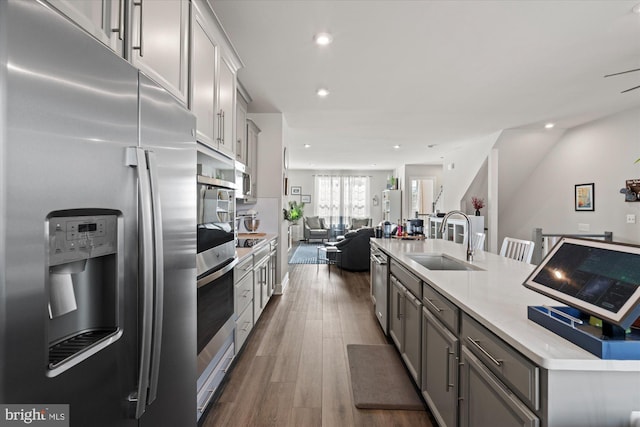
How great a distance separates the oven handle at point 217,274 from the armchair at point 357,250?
423 centimetres

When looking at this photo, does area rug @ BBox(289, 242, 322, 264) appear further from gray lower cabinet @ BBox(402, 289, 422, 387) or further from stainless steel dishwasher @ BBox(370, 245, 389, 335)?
gray lower cabinet @ BBox(402, 289, 422, 387)

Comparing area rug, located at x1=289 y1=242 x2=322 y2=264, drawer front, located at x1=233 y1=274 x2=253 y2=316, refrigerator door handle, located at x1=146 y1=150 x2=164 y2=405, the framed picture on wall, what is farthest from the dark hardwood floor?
the framed picture on wall

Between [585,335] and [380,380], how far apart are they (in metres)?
1.73

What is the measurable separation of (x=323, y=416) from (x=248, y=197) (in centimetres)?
278

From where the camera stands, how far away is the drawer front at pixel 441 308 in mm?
1500

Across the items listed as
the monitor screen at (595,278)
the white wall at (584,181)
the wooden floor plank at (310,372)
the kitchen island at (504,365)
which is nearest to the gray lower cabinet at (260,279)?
the wooden floor plank at (310,372)

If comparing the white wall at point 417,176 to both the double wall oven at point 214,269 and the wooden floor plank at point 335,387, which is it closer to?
the wooden floor plank at point 335,387

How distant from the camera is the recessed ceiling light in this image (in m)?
2.57

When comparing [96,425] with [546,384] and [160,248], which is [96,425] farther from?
[546,384]

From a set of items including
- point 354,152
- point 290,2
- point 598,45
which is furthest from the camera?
point 354,152

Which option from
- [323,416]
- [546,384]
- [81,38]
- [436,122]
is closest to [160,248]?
[81,38]

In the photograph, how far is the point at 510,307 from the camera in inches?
52.2

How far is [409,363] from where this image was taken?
2.30 meters

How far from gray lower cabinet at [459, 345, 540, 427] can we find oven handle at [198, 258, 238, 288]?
136cm
